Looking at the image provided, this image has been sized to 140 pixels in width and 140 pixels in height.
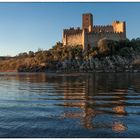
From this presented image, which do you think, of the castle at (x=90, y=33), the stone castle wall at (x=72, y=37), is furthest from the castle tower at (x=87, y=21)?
the stone castle wall at (x=72, y=37)

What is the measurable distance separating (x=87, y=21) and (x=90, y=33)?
959 centimetres

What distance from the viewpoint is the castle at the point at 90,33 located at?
162 m

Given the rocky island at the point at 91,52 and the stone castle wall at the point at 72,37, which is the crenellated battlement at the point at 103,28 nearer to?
the rocky island at the point at 91,52

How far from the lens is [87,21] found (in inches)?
6639

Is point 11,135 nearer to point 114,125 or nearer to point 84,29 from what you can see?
point 114,125

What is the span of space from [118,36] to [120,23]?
8203 millimetres

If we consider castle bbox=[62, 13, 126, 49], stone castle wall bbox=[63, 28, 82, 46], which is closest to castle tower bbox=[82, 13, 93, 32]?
castle bbox=[62, 13, 126, 49]

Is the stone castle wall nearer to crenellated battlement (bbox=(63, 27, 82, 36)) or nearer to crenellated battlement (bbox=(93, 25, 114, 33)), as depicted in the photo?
crenellated battlement (bbox=(63, 27, 82, 36))

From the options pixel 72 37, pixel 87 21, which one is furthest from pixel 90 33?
pixel 72 37

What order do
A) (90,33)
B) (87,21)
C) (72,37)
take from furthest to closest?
(72,37) < (87,21) < (90,33)

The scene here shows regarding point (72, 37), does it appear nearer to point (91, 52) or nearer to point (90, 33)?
point (90, 33)

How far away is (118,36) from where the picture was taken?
16462 centimetres

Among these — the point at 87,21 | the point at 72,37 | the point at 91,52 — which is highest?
the point at 87,21

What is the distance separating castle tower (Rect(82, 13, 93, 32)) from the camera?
166488 mm
